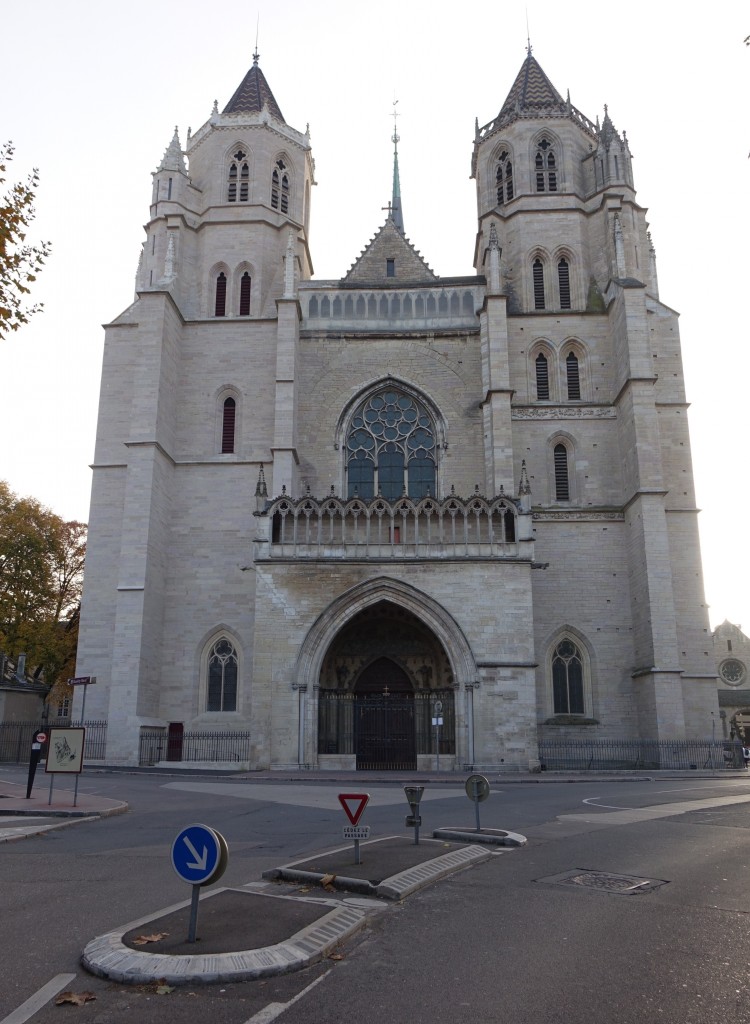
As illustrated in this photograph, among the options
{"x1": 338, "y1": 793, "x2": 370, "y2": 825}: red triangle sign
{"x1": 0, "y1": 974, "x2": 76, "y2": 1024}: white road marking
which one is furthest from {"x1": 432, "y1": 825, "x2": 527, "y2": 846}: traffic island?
{"x1": 0, "y1": 974, "x2": 76, "y2": 1024}: white road marking

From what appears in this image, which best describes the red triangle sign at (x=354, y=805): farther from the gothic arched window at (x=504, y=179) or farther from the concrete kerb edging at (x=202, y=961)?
the gothic arched window at (x=504, y=179)

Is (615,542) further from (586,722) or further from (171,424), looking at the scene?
(171,424)

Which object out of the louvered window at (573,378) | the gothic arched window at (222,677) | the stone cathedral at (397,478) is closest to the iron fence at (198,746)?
the stone cathedral at (397,478)

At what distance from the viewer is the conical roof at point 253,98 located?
120 feet

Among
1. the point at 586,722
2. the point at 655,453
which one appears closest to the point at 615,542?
the point at 655,453

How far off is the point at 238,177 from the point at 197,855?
34.5 metres

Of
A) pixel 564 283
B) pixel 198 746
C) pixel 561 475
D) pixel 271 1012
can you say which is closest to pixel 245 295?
pixel 564 283

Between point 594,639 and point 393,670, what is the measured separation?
23.0 ft

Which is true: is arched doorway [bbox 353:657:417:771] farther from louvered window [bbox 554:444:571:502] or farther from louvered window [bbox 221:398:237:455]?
louvered window [bbox 221:398:237:455]

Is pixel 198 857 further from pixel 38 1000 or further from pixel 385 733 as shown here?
pixel 385 733

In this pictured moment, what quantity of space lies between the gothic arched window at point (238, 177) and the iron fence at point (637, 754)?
25.0m

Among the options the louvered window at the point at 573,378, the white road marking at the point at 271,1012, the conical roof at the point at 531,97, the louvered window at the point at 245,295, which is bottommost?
the white road marking at the point at 271,1012

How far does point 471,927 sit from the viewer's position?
6070 millimetres

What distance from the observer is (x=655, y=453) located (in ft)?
93.7
